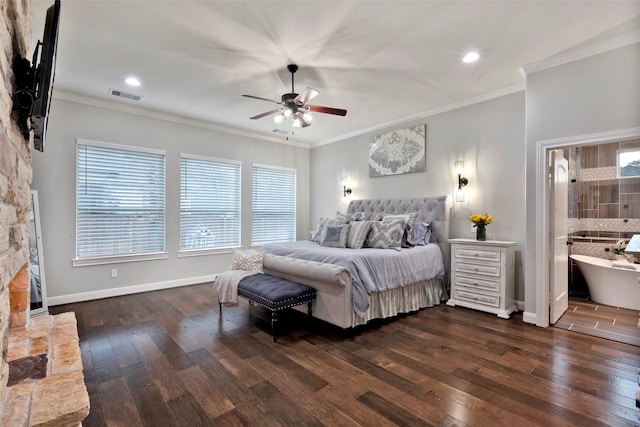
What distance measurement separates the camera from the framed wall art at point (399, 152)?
4.88 meters

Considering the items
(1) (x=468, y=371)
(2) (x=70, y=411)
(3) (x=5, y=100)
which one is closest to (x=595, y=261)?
(1) (x=468, y=371)

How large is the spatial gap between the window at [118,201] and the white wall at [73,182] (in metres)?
0.10

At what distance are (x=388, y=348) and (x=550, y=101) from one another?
3.12m

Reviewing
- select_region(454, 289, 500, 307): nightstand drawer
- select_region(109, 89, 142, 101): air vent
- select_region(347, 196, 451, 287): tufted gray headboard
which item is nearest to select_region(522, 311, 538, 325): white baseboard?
select_region(454, 289, 500, 307): nightstand drawer

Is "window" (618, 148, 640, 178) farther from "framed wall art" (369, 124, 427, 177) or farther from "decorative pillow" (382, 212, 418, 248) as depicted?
"decorative pillow" (382, 212, 418, 248)

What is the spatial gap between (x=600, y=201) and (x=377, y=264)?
4.38m

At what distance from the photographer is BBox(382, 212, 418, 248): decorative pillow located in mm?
4152

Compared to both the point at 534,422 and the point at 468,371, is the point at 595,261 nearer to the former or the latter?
the point at 468,371

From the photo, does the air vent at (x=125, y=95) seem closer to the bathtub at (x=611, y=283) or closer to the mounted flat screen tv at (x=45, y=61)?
the mounted flat screen tv at (x=45, y=61)

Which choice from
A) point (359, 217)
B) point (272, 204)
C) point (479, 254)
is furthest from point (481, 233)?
point (272, 204)

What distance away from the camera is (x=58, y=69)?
3.44m

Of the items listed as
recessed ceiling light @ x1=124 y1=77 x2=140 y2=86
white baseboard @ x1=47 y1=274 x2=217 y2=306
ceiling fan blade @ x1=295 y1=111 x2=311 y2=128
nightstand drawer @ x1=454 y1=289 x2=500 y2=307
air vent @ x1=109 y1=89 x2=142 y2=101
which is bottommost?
white baseboard @ x1=47 y1=274 x2=217 y2=306

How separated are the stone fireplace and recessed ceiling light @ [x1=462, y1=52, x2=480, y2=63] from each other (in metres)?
3.44

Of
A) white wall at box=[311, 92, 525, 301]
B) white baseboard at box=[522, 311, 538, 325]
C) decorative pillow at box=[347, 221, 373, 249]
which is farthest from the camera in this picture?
decorative pillow at box=[347, 221, 373, 249]
